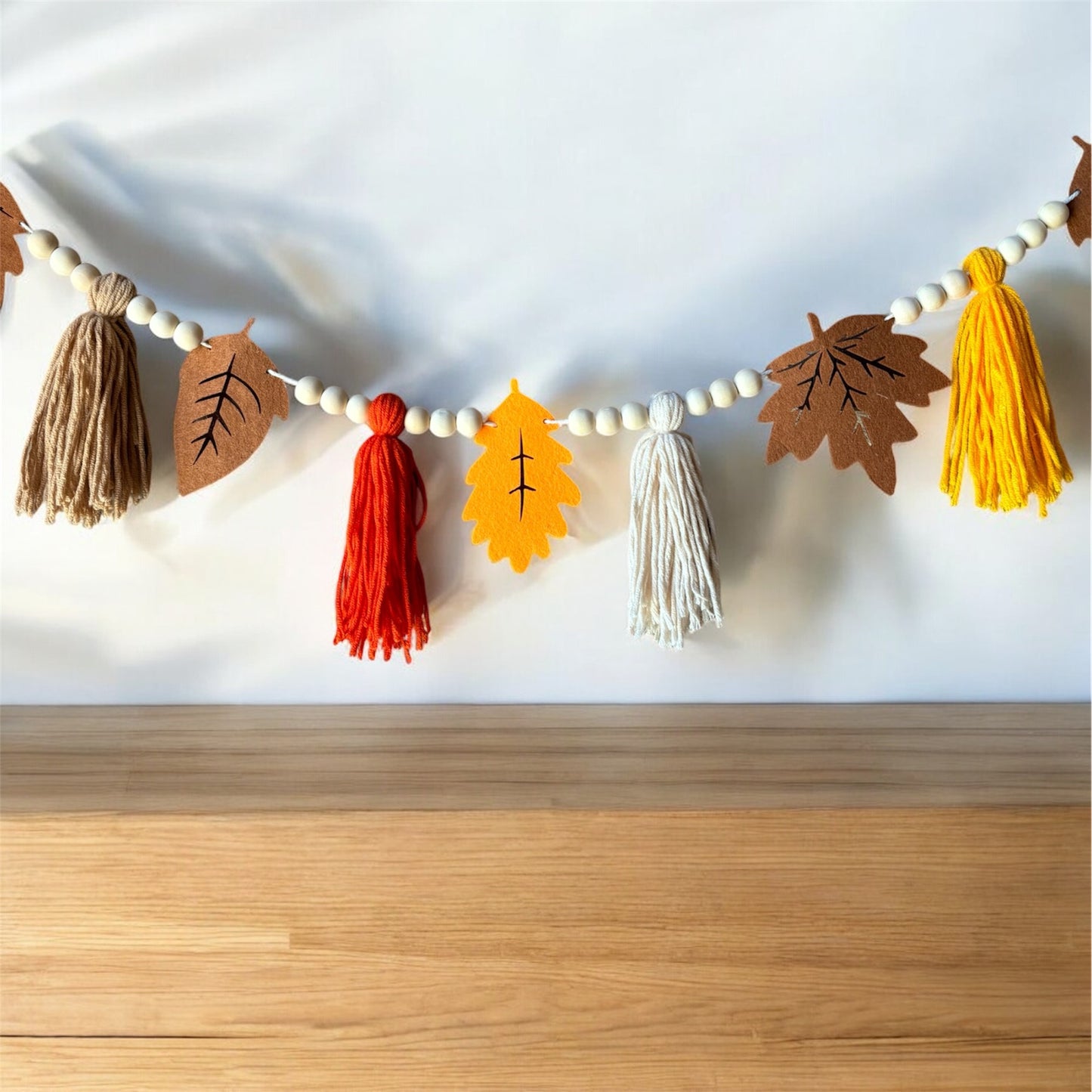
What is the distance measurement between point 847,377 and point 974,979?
1.58 feet

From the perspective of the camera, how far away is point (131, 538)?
0.86 metres

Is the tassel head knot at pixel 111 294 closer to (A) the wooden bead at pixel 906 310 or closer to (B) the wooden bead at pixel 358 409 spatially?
(B) the wooden bead at pixel 358 409

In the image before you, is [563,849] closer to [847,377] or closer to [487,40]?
[847,377]

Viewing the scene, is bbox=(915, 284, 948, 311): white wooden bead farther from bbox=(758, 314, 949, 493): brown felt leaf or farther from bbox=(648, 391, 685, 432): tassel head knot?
bbox=(648, 391, 685, 432): tassel head knot

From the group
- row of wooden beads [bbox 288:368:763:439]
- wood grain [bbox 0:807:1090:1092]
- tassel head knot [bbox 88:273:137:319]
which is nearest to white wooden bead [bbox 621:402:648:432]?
row of wooden beads [bbox 288:368:763:439]

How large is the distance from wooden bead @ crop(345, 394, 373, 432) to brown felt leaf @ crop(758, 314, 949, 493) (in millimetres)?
317

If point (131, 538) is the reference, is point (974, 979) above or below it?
below

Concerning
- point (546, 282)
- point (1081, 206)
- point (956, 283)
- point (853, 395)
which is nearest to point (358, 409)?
point (546, 282)

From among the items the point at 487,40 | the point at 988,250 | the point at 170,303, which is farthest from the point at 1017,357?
the point at 170,303

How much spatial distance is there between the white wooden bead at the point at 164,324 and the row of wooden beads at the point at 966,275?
611mm

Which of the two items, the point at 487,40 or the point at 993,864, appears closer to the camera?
the point at 993,864

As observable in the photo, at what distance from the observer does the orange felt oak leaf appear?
771 mm

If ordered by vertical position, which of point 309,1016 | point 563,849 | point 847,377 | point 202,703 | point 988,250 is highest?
point 988,250

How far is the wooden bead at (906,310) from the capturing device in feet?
2.53
